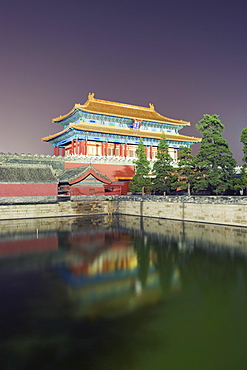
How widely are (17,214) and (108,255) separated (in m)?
15.6

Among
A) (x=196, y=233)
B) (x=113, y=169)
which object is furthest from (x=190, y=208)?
(x=113, y=169)

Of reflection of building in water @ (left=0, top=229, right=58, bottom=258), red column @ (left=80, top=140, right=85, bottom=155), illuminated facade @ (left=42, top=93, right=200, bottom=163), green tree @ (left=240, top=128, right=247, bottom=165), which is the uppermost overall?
illuminated facade @ (left=42, top=93, right=200, bottom=163)

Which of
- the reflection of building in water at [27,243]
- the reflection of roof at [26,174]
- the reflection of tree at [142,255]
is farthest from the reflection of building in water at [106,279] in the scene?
the reflection of roof at [26,174]

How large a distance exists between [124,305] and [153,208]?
19658 mm

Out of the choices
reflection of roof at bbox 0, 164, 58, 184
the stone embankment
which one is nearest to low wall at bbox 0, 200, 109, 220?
the stone embankment

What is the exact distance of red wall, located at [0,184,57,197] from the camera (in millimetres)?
27422

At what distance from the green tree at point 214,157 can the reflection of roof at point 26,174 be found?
15.3 meters

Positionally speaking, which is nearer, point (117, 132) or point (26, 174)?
point (26, 174)

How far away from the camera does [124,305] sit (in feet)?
26.3

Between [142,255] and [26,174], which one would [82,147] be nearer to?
[26,174]

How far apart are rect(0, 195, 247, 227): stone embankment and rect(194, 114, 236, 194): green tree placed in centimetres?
292

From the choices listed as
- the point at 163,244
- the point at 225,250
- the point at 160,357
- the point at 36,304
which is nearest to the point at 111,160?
the point at 163,244

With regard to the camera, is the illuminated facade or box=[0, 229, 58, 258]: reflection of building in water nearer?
box=[0, 229, 58, 258]: reflection of building in water

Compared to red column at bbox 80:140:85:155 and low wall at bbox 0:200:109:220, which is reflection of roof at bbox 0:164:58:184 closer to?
low wall at bbox 0:200:109:220
